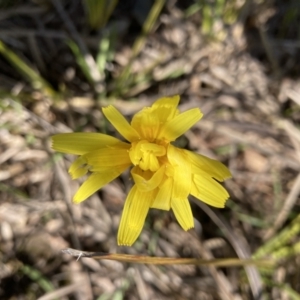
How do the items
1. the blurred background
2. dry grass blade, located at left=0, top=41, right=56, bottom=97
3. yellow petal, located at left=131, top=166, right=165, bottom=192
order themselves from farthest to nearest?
the blurred background, dry grass blade, located at left=0, top=41, right=56, bottom=97, yellow petal, located at left=131, top=166, right=165, bottom=192

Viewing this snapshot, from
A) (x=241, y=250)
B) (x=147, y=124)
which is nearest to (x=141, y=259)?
(x=147, y=124)

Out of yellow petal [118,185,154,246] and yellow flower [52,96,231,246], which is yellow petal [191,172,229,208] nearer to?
yellow flower [52,96,231,246]

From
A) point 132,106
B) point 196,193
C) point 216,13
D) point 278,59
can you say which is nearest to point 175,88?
point 132,106

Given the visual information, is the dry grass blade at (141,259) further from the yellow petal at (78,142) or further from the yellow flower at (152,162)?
the yellow petal at (78,142)

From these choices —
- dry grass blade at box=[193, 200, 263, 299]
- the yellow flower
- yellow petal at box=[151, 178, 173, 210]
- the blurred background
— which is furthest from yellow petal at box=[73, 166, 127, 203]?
dry grass blade at box=[193, 200, 263, 299]

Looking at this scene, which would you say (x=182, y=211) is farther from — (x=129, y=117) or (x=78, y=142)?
(x=129, y=117)

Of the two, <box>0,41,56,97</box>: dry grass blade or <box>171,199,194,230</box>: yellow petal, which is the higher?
<box>171,199,194,230</box>: yellow petal
